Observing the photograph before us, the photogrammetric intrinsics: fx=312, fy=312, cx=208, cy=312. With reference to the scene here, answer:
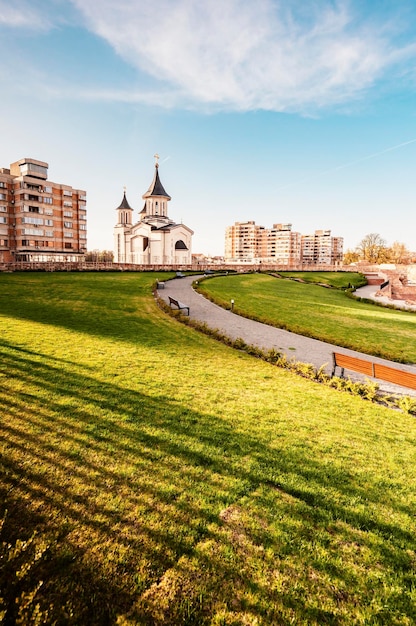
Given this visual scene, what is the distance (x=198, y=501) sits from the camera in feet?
13.0

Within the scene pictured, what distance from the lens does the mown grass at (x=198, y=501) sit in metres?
2.87

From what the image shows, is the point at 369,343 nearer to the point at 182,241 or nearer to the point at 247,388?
the point at 247,388

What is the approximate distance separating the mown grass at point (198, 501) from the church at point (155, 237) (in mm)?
53458

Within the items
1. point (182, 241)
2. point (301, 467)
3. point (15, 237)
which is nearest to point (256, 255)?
point (182, 241)

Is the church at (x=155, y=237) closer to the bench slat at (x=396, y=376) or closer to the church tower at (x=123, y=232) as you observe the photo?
the church tower at (x=123, y=232)

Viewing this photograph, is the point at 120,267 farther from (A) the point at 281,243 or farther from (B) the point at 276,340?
(A) the point at 281,243

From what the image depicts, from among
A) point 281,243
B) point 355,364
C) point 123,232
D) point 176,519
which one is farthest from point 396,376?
point 281,243

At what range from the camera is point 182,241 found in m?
64.5

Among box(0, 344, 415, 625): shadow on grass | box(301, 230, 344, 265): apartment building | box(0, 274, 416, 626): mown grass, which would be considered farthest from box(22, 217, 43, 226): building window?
box(301, 230, 344, 265): apartment building

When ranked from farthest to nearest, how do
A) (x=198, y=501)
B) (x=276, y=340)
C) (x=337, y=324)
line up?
(x=337, y=324), (x=276, y=340), (x=198, y=501)

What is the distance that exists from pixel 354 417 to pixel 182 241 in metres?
60.6

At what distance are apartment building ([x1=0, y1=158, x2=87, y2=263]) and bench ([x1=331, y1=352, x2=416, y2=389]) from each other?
61557 mm

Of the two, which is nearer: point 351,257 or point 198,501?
point 198,501

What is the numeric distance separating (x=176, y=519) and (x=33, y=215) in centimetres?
6808
